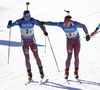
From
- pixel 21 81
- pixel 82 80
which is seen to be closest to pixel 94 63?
pixel 82 80

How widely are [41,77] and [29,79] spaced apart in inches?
17.9

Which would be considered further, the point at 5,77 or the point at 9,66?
the point at 9,66

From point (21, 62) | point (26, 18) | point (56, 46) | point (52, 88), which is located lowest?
point (52, 88)

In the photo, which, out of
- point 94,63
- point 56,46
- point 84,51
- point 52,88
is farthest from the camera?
point 56,46

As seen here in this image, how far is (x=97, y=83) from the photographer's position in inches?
242

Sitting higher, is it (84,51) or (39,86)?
(84,51)

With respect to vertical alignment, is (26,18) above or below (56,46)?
above

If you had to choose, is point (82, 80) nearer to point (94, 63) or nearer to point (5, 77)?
point (94, 63)

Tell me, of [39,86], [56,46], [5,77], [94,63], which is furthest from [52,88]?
[56,46]

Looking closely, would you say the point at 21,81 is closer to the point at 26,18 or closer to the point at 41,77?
the point at 41,77

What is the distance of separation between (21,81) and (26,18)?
229 centimetres

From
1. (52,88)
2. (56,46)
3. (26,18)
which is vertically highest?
(26,18)

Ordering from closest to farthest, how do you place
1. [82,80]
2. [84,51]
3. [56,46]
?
[82,80]
[84,51]
[56,46]

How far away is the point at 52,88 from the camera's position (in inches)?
234
